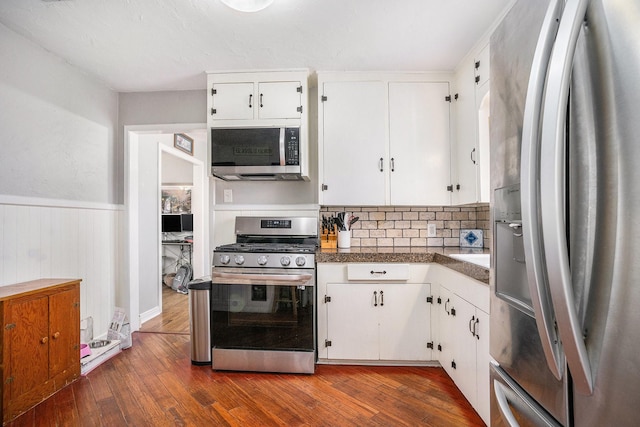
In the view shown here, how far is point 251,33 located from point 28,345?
2.37 metres

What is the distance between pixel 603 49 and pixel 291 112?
222cm

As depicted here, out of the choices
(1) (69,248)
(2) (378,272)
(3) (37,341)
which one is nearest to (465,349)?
(2) (378,272)

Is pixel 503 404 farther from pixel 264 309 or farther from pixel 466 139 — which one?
pixel 466 139

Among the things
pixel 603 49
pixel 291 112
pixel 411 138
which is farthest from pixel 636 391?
pixel 291 112

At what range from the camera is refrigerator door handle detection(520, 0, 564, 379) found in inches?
23.0

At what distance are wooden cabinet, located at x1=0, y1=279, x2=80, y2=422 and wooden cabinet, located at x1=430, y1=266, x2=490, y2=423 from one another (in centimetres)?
257

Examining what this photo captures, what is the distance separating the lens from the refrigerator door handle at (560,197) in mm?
523

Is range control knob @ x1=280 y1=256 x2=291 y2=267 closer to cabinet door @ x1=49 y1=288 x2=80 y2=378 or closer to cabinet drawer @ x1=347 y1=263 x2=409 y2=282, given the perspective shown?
cabinet drawer @ x1=347 y1=263 x2=409 y2=282

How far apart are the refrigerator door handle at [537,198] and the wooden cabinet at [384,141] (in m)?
1.95

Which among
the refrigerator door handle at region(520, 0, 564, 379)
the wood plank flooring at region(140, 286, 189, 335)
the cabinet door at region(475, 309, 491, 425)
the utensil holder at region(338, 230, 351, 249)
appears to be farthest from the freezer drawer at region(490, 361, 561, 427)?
the wood plank flooring at region(140, 286, 189, 335)

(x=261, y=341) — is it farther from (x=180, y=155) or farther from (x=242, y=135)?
(x=180, y=155)

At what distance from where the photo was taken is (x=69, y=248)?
8.23 feet

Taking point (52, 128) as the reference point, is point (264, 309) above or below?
below

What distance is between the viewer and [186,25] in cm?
198
